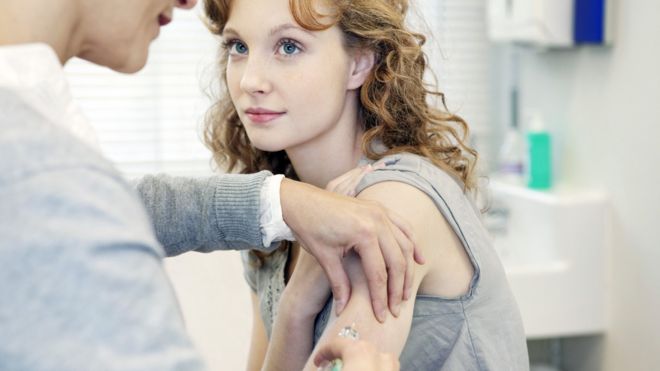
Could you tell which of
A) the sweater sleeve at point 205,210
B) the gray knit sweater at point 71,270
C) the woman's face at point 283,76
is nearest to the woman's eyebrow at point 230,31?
the woman's face at point 283,76

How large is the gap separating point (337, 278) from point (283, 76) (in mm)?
400

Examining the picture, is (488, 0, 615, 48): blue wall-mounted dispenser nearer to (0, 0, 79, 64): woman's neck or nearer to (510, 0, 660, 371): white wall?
(510, 0, 660, 371): white wall

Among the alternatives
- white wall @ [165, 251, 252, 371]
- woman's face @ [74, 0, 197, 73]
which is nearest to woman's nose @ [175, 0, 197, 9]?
woman's face @ [74, 0, 197, 73]

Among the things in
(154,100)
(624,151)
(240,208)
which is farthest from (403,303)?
(154,100)

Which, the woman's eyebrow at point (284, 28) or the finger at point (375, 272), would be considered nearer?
the finger at point (375, 272)

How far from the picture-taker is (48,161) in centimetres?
62

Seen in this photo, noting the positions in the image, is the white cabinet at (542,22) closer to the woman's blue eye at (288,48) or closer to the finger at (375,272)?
the woman's blue eye at (288,48)

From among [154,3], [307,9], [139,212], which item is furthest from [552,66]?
[139,212]

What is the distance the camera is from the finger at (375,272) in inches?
41.9

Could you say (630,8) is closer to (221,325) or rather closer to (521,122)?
(521,122)

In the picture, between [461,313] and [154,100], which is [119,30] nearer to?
[461,313]

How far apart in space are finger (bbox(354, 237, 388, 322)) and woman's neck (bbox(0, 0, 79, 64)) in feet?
1.39

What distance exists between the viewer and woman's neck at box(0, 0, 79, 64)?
80cm

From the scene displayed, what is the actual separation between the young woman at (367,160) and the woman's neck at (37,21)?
500 mm
